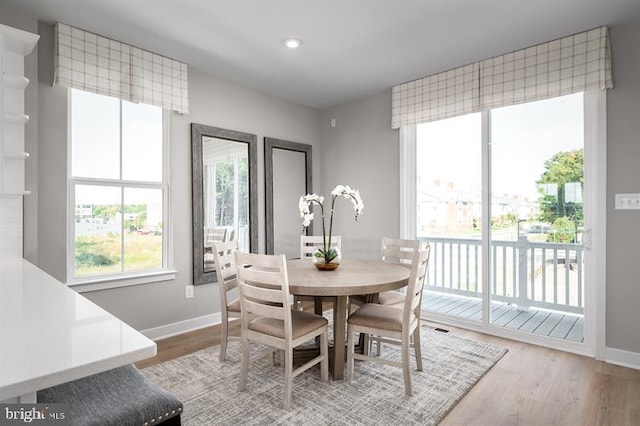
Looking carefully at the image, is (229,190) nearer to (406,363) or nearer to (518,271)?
(406,363)

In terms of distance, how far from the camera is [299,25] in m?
2.62

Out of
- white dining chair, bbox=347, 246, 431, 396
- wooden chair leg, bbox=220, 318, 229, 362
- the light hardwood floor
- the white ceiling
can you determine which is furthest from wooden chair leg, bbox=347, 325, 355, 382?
the white ceiling

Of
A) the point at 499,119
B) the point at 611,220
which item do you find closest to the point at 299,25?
the point at 499,119

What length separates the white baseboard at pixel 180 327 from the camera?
3178mm

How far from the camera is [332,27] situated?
8.73 feet

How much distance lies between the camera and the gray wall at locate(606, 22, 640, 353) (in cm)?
262

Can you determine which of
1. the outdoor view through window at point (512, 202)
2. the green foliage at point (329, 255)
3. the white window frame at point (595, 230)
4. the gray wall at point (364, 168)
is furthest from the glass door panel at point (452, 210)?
the green foliage at point (329, 255)

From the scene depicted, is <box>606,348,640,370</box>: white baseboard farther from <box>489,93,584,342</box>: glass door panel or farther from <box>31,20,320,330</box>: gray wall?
<box>31,20,320,330</box>: gray wall

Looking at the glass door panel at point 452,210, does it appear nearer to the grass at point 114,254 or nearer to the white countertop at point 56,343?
the grass at point 114,254

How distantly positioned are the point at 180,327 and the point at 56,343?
8.87 ft

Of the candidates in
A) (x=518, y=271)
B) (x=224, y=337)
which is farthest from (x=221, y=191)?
(x=518, y=271)

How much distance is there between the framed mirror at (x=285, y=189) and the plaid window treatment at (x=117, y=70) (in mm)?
1197

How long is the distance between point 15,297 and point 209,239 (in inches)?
89.4

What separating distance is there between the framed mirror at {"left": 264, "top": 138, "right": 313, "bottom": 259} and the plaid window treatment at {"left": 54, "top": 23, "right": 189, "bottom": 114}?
1197mm
